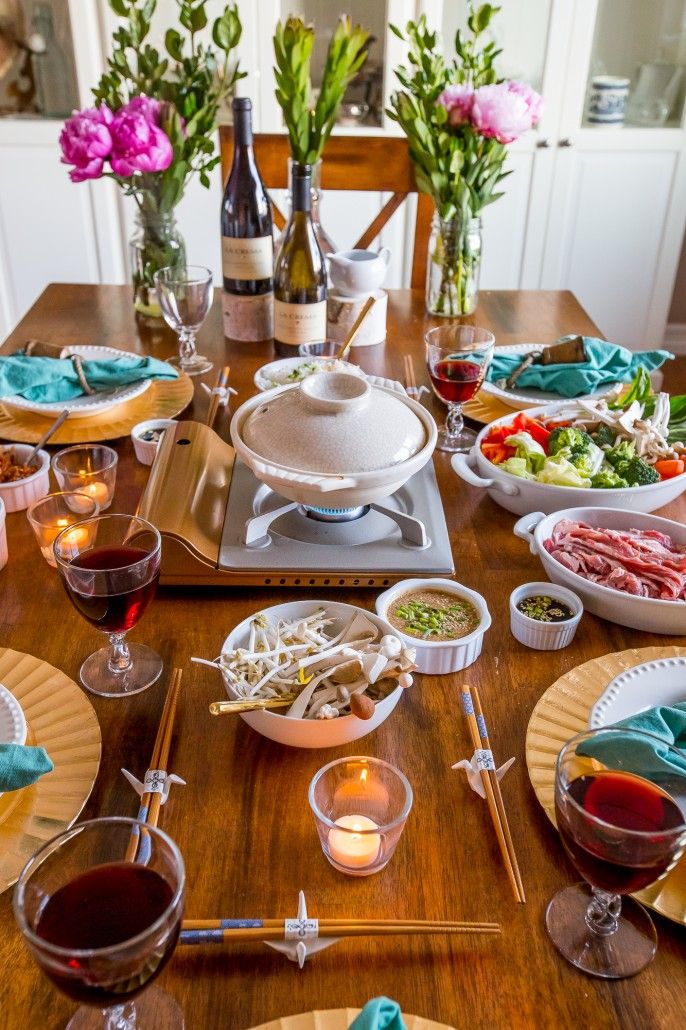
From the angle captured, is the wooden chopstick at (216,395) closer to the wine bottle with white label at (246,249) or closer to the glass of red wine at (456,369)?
the wine bottle with white label at (246,249)

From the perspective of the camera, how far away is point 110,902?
2.07 feet

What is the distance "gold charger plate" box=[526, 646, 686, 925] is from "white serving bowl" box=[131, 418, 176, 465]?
0.70m

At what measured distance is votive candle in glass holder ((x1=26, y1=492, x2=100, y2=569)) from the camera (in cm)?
114

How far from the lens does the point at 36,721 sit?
897mm

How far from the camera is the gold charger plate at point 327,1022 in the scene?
631mm

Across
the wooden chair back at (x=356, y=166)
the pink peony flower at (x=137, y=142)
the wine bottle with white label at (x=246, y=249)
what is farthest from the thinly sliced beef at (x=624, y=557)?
the wooden chair back at (x=356, y=166)

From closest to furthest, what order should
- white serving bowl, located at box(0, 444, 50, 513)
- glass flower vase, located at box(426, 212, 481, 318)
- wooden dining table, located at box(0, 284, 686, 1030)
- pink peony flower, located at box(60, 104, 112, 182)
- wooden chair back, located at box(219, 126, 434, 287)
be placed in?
wooden dining table, located at box(0, 284, 686, 1030)
white serving bowl, located at box(0, 444, 50, 513)
pink peony flower, located at box(60, 104, 112, 182)
glass flower vase, located at box(426, 212, 481, 318)
wooden chair back, located at box(219, 126, 434, 287)

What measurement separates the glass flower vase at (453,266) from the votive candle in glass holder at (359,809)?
133 cm

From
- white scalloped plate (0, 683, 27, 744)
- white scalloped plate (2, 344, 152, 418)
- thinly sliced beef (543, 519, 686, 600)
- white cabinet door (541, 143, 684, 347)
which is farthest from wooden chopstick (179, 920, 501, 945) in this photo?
white cabinet door (541, 143, 684, 347)

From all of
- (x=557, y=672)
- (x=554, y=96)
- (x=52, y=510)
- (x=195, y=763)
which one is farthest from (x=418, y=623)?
(x=554, y=96)

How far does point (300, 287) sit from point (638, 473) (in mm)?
786

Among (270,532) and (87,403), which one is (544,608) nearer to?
(270,532)

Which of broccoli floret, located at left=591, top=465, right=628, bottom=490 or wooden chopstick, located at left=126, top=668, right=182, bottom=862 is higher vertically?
broccoli floret, located at left=591, top=465, right=628, bottom=490

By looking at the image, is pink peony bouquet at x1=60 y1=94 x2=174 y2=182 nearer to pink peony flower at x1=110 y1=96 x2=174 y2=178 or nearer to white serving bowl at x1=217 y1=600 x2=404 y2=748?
pink peony flower at x1=110 y1=96 x2=174 y2=178
